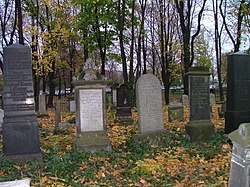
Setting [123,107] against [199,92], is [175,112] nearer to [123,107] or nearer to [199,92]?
[123,107]

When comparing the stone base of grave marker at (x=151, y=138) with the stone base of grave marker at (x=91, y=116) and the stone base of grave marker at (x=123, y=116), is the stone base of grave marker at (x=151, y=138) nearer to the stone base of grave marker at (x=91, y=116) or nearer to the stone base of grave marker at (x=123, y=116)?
the stone base of grave marker at (x=91, y=116)

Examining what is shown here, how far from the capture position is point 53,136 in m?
8.59

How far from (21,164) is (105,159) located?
1.89 metres

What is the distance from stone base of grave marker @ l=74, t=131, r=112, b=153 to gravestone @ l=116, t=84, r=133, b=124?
4.38m

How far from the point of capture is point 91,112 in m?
7.03

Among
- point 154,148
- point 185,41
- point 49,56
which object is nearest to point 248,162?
point 154,148

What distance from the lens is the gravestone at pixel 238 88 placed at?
291 inches

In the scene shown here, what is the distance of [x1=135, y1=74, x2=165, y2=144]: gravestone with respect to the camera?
7.62 metres

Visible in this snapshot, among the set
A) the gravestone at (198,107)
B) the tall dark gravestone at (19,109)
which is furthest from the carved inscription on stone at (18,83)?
the gravestone at (198,107)

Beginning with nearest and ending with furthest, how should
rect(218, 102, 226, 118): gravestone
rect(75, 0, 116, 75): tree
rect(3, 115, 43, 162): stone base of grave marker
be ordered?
rect(3, 115, 43, 162): stone base of grave marker, rect(218, 102, 226, 118): gravestone, rect(75, 0, 116, 75): tree

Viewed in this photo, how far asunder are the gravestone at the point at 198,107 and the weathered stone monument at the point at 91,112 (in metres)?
2.60

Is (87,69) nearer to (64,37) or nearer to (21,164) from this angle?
(21,164)

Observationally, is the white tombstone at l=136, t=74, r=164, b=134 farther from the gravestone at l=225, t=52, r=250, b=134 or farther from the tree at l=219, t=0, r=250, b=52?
the tree at l=219, t=0, r=250, b=52

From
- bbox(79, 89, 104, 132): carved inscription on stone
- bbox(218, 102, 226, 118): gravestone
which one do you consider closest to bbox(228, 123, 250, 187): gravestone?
bbox(79, 89, 104, 132): carved inscription on stone
